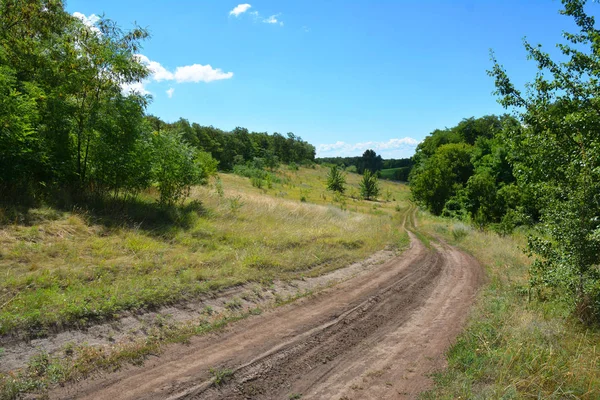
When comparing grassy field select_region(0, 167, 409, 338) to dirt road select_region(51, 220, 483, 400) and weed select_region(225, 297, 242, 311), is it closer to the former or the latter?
weed select_region(225, 297, 242, 311)

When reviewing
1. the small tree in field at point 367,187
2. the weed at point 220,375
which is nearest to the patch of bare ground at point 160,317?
the weed at point 220,375

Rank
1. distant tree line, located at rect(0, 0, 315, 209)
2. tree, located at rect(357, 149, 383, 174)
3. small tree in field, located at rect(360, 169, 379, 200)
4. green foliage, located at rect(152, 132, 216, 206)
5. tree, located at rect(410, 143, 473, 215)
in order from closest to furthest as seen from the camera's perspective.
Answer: distant tree line, located at rect(0, 0, 315, 209)
green foliage, located at rect(152, 132, 216, 206)
tree, located at rect(410, 143, 473, 215)
small tree in field, located at rect(360, 169, 379, 200)
tree, located at rect(357, 149, 383, 174)

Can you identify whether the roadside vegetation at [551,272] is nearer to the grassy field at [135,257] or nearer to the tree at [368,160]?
the grassy field at [135,257]

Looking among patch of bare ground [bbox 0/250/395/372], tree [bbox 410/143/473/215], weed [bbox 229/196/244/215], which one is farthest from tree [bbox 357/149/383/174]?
patch of bare ground [bbox 0/250/395/372]

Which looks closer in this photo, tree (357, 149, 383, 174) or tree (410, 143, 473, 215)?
tree (410, 143, 473, 215)

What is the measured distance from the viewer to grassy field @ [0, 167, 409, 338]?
259 inches

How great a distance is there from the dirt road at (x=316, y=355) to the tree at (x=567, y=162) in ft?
8.67

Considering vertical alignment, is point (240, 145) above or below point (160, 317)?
above

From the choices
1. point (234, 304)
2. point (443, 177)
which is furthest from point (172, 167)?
point (443, 177)

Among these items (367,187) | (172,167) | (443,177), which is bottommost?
(172,167)

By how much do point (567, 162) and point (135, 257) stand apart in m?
10.8

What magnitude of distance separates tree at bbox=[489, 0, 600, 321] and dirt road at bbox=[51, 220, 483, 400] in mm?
2641

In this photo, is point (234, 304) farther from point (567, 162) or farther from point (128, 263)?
point (567, 162)

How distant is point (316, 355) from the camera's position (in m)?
6.48
